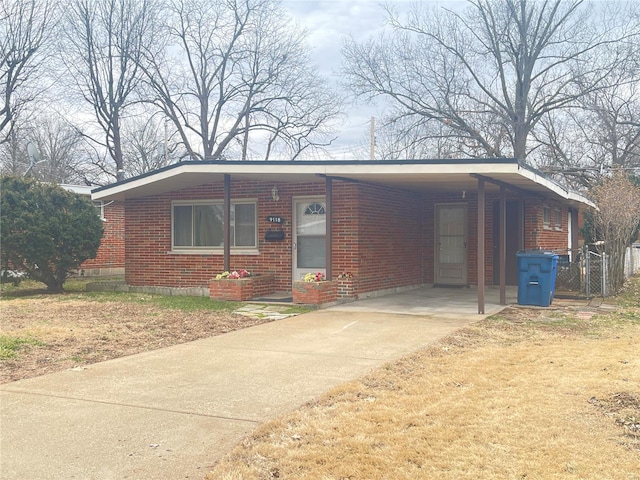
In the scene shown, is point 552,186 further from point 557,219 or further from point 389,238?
point 557,219

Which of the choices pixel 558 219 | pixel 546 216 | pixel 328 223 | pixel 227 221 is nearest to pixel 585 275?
pixel 546 216

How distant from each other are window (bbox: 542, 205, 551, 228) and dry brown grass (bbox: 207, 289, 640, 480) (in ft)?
31.3

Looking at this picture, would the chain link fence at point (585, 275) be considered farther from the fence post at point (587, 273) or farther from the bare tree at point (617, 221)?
the bare tree at point (617, 221)

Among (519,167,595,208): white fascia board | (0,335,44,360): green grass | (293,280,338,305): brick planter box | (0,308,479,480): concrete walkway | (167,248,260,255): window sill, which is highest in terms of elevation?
(519,167,595,208): white fascia board

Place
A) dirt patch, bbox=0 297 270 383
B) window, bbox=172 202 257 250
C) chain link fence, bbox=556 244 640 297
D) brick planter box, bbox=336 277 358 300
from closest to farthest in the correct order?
dirt patch, bbox=0 297 270 383
brick planter box, bbox=336 277 358 300
chain link fence, bbox=556 244 640 297
window, bbox=172 202 257 250

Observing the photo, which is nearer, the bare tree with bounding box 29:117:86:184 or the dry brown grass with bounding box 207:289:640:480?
the dry brown grass with bounding box 207:289:640:480

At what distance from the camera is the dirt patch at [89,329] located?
671 centimetres

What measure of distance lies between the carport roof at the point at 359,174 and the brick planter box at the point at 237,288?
2.15 m

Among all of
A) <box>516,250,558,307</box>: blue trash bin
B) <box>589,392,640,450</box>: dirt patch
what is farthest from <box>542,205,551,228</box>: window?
<box>589,392,640,450</box>: dirt patch

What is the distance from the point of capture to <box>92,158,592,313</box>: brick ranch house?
1146cm

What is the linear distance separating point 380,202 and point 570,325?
5142 mm

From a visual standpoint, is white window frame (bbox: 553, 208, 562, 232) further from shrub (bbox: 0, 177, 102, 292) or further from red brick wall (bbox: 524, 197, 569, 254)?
shrub (bbox: 0, 177, 102, 292)

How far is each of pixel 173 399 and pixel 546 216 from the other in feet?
44.5

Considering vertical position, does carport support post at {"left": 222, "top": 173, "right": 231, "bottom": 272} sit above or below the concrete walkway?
above
